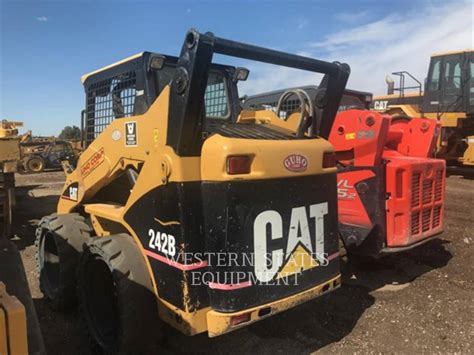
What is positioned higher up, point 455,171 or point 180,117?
point 180,117

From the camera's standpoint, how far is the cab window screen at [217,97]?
4.18m

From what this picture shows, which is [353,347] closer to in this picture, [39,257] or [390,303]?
[390,303]

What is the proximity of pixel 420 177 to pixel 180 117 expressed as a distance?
308 centimetres

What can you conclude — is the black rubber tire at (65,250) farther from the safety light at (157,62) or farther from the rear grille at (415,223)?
the rear grille at (415,223)

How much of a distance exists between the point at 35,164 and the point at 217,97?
15.2 metres

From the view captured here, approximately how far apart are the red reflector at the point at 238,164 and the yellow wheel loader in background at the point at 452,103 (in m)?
11.1

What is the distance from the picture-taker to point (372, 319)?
388 centimetres

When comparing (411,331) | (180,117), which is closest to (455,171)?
(411,331)

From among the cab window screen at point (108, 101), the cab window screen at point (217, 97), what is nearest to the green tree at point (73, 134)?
the cab window screen at point (108, 101)

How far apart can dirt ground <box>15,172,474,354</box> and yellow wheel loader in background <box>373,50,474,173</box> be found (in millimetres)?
8289

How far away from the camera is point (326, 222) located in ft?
10.3

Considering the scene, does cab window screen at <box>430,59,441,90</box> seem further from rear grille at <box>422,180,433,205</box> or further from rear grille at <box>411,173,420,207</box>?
rear grille at <box>411,173,420,207</box>

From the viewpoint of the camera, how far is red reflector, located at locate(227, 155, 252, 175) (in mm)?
2588

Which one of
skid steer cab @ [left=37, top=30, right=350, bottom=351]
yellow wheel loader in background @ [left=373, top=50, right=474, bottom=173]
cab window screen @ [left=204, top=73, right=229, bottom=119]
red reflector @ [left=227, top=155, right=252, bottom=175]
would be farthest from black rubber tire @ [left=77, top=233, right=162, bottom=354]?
yellow wheel loader in background @ [left=373, top=50, right=474, bottom=173]
